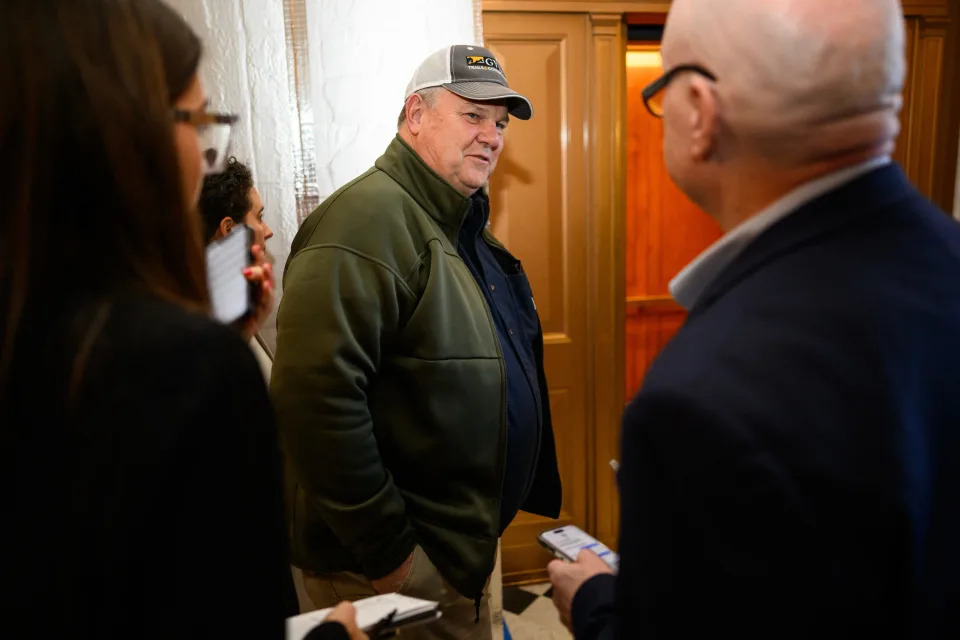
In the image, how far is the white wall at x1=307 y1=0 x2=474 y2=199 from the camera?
1901mm

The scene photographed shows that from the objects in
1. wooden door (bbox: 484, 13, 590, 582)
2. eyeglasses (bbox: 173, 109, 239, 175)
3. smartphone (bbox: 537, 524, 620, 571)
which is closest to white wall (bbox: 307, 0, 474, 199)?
wooden door (bbox: 484, 13, 590, 582)

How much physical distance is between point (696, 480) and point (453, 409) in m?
0.76

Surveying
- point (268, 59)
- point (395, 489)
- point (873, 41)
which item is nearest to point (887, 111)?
point (873, 41)

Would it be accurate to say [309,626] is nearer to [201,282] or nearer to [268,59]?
[201,282]

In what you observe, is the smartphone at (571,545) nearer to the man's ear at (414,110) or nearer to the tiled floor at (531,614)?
the man's ear at (414,110)

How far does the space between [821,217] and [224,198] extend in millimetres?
1381

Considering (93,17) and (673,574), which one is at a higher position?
(93,17)

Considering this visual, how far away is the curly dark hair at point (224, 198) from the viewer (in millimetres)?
1602

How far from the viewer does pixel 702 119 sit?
26.6 inches

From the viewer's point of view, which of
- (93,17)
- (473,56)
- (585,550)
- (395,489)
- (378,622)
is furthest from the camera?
(473,56)

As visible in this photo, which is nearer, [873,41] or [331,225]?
[873,41]

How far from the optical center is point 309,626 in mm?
700

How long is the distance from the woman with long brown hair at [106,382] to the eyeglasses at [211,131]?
57mm

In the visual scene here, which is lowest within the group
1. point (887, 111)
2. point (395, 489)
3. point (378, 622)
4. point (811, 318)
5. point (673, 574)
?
point (395, 489)
